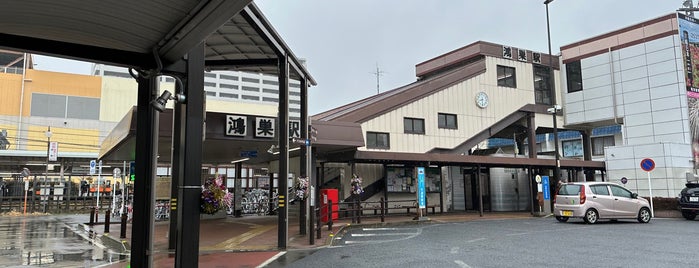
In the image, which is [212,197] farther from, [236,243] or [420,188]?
[420,188]

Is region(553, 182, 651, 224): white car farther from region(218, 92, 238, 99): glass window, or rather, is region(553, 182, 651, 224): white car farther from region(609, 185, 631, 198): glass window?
region(218, 92, 238, 99): glass window

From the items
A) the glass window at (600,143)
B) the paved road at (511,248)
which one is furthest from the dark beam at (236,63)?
the glass window at (600,143)

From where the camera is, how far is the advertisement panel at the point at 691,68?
24047 millimetres

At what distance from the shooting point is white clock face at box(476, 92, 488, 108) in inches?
930

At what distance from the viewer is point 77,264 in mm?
9141

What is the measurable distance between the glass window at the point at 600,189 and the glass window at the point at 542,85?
35.3ft

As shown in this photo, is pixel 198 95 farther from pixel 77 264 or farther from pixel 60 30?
pixel 77 264

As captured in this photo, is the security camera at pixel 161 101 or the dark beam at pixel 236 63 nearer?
the security camera at pixel 161 101

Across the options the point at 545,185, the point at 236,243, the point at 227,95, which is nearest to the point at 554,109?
the point at 545,185

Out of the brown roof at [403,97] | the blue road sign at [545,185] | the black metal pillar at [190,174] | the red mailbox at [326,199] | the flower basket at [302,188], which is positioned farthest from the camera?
the blue road sign at [545,185]

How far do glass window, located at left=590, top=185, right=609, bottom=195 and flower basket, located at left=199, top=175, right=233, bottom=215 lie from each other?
528 inches

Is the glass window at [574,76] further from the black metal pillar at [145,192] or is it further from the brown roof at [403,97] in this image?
the black metal pillar at [145,192]

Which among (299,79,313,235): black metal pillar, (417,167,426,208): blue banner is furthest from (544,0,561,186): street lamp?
(299,79,313,235): black metal pillar

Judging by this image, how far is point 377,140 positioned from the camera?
20.6m
